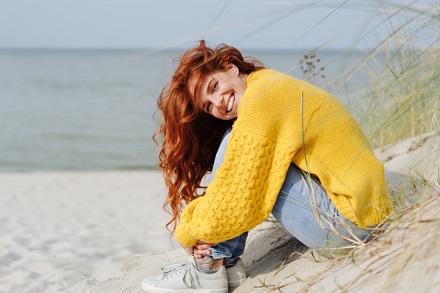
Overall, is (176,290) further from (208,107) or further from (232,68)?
(232,68)

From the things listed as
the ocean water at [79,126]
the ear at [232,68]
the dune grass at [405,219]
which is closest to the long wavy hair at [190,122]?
the ear at [232,68]

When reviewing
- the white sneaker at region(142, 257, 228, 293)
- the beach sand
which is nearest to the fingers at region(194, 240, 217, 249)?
the white sneaker at region(142, 257, 228, 293)

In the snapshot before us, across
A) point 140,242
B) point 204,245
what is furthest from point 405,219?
point 140,242

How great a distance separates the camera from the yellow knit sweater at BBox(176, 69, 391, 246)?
2010 mm

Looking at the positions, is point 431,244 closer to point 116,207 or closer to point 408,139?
point 408,139

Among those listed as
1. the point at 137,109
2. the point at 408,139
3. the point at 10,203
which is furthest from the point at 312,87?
the point at 137,109

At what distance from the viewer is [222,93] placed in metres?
2.21

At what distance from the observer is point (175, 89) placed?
92.5 inches

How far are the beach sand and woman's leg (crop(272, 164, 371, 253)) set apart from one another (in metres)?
0.10

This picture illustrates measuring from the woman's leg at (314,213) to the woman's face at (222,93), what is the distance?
336 mm

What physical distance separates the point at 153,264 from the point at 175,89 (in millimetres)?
1143

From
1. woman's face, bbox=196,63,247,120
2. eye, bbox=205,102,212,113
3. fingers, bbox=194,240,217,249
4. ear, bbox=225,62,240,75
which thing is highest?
ear, bbox=225,62,240,75

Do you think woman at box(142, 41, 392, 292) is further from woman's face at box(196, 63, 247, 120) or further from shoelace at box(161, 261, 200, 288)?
shoelace at box(161, 261, 200, 288)

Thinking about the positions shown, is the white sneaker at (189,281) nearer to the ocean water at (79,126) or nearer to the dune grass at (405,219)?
A: the dune grass at (405,219)
